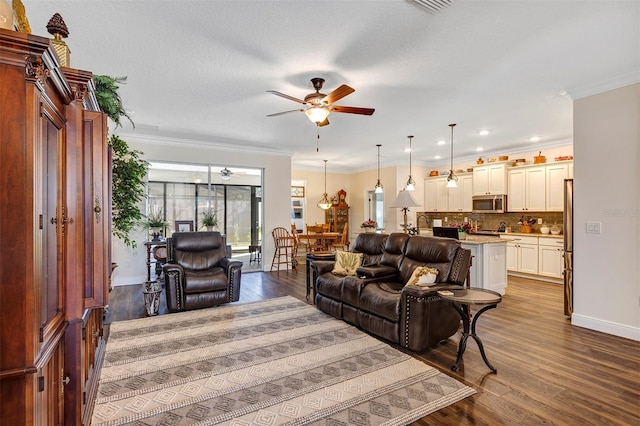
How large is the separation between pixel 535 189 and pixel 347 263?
483cm

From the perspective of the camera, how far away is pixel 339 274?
4082mm

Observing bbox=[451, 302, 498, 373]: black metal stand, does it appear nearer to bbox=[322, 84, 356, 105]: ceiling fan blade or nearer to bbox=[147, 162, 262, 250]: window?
bbox=[322, 84, 356, 105]: ceiling fan blade

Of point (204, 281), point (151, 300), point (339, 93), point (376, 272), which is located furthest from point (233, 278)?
point (339, 93)

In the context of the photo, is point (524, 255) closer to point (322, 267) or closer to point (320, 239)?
point (320, 239)

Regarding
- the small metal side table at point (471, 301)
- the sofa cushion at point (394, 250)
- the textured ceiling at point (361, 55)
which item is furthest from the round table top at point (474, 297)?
the textured ceiling at point (361, 55)

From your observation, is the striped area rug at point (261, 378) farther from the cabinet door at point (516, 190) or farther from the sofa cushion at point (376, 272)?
the cabinet door at point (516, 190)

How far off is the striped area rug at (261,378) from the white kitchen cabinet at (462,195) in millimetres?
5542

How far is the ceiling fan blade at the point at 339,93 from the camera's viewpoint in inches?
116

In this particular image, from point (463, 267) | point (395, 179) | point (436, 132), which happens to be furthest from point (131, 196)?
point (395, 179)

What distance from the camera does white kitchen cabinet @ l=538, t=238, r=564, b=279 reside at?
19.6ft

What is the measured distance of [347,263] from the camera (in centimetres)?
422

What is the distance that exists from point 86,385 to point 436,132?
18.9 ft

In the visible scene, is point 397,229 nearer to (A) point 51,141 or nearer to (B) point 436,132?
(B) point 436,132

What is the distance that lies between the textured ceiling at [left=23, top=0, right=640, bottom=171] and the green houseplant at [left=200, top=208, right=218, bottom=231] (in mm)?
2157
